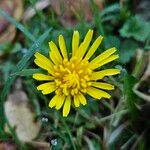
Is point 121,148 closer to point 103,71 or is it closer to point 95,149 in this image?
point 95,149

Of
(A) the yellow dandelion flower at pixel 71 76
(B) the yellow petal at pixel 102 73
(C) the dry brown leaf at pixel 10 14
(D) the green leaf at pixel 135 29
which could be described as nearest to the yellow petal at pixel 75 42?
(A) the yellow dandelion flower at pixel 71 76

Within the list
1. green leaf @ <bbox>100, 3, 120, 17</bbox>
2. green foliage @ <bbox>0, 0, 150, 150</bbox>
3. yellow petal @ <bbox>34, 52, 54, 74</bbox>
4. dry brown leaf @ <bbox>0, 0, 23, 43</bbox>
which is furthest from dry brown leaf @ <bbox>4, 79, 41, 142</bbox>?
green leaf @ <bbox>100, 3, 120, 17</bbox>

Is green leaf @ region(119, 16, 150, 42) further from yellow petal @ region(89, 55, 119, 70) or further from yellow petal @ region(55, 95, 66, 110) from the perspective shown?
yellow petal @ region(55, 95, 66, 110)

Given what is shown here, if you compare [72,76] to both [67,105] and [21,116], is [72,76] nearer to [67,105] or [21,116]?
[67,105]

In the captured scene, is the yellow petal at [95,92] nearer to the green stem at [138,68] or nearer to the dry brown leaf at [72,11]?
the green stem at [138,68]

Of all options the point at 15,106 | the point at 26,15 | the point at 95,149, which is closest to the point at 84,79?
the point at 95,149

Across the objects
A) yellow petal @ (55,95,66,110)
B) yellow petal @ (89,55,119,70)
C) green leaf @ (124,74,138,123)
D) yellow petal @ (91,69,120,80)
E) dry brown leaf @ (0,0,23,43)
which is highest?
dry brown leaf @ (0,0,23,43)
